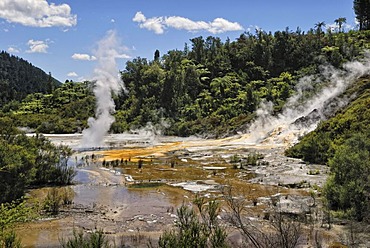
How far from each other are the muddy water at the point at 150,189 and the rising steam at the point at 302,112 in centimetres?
611

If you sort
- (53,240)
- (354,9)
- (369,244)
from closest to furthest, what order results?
(369,244), (53,240), (354,9)

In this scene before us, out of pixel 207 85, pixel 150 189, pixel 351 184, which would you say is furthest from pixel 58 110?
pixel 351 184

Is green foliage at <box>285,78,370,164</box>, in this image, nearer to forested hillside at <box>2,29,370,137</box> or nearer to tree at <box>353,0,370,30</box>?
forested hillside at <box>2,29,370,137</box>

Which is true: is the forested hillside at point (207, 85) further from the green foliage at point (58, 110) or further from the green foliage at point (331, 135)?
the green foliage at point (331, 135)

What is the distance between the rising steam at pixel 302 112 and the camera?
41375 millimetres

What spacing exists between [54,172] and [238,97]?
4421 centimetres

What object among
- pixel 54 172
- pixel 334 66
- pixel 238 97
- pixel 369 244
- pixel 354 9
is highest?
pixel 354 9

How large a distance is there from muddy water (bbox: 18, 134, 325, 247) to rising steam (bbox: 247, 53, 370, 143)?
20.1ft

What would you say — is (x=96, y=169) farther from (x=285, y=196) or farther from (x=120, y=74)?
(x=120, y=74)

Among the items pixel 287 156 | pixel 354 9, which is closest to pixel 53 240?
pixel 287 156

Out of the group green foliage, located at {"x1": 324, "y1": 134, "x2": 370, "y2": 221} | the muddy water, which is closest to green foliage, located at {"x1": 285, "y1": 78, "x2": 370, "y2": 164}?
the muddy water

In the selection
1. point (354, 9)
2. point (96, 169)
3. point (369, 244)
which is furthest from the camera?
point (354, 9)

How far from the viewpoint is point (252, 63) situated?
76.2 meters

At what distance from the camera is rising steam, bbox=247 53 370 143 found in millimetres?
41375
